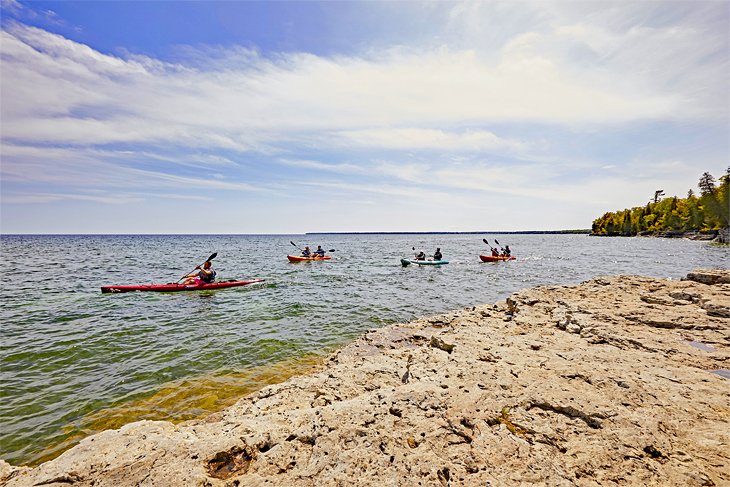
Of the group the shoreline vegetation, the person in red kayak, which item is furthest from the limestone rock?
the shoreline vegetation

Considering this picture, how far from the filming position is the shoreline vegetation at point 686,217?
71.4 meters

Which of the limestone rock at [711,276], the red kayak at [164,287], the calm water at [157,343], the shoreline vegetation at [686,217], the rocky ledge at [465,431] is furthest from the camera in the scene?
the shoreline vegetation at [686,217]

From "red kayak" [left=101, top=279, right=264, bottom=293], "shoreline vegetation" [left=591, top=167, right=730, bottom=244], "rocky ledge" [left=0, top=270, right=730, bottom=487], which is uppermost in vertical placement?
"shoreline vegetation" [left=591, top=167, right=730, bottom=244]

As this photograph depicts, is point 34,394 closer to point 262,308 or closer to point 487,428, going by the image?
point 262,308

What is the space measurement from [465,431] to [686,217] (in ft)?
413

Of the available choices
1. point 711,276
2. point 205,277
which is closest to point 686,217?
point 711,276

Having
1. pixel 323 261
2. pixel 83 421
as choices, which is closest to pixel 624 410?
pixel 83 421

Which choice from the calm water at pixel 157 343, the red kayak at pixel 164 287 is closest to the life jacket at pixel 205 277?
the red kayak at pixel 164 287

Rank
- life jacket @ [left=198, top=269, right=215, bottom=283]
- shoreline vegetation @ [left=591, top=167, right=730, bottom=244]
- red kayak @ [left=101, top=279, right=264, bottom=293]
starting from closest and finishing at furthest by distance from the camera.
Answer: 1. red kayak @ [left=101, top=279, right=264, bottom=293]
2. life jacket @ [left=198, top=269, right=215, bottom=283]
3. shoreline vegetation @ [left=591, top=167, right=730, bottom=244]

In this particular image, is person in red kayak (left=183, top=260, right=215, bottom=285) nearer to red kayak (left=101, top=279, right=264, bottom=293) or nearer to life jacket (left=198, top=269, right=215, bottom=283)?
life jacket (left=198, top=269, right=215, bottom=283)

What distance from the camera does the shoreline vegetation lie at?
234ft

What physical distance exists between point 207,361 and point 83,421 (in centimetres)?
306

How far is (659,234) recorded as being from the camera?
101 metres

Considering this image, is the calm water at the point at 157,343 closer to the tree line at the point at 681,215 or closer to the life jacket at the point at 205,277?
the life jacket at the point at 205,277
